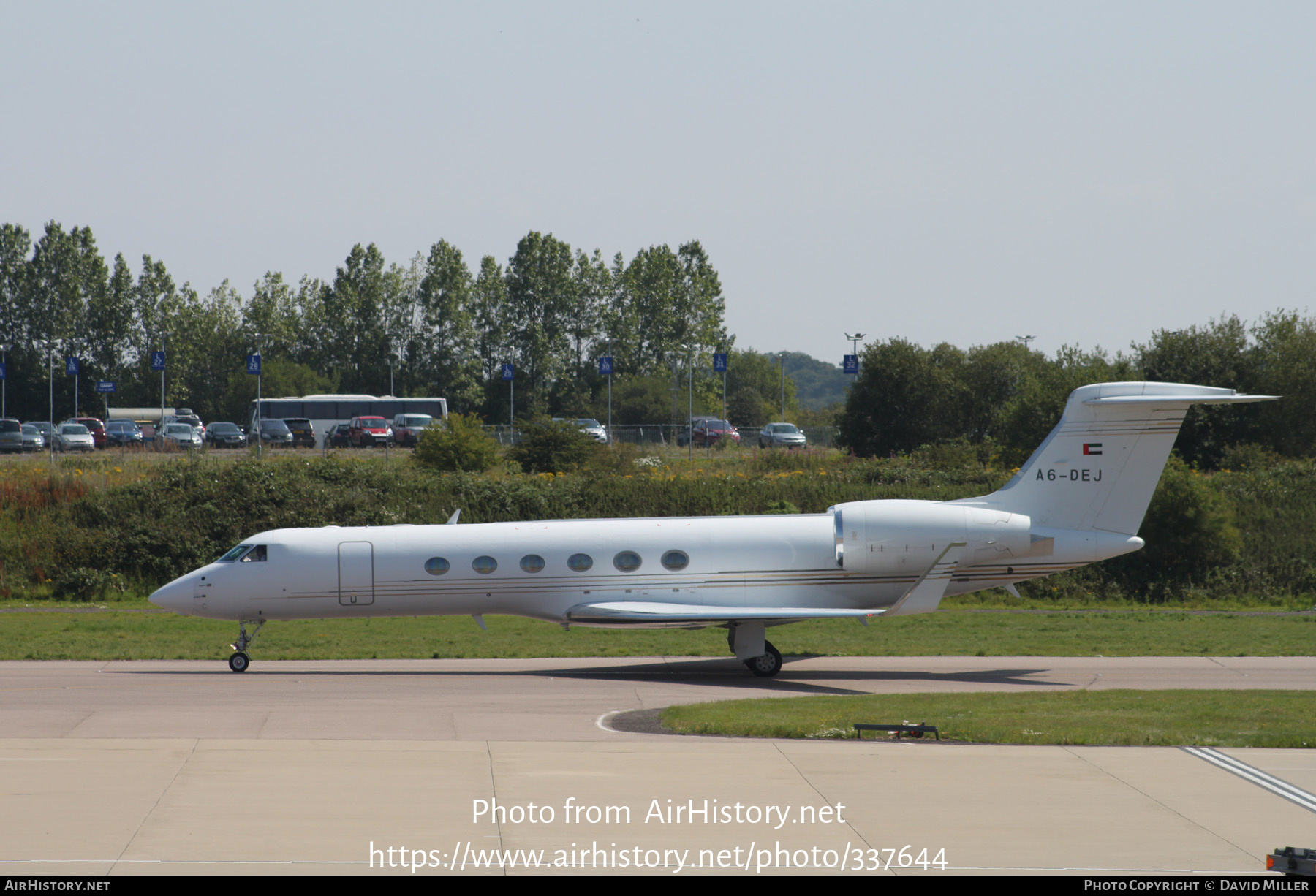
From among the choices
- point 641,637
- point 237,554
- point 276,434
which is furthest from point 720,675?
point 276,434

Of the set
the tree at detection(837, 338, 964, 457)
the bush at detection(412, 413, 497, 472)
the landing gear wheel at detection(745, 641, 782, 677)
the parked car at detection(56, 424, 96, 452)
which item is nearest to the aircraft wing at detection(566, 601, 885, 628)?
the landing gear wheel at detection(745, 641, 782, 677)

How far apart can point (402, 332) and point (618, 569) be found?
91.0 m

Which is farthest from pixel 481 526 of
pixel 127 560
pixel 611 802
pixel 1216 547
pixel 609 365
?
pixel 609 365

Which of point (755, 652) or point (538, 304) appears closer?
point (755, 652)

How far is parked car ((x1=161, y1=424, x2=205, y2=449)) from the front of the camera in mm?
71119

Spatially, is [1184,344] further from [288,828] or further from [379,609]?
[288,828]

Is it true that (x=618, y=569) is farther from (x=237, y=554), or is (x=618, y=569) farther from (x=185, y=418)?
(x=185, y=418)

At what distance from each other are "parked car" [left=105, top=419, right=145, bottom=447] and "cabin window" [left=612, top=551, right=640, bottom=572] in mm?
58642

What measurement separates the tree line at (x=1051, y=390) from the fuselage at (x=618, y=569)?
79.4 ft

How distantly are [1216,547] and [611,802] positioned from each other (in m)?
30.5

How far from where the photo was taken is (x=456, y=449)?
158 ft

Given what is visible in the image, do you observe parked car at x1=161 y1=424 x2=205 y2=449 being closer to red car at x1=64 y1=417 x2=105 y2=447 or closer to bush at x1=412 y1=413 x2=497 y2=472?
red car at x1=64 y1=417 x2=105 y2=447

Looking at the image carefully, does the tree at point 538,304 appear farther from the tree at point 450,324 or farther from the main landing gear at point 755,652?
the main landing gear at point 755,652

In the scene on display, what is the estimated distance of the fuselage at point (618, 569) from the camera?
75.4 feet
